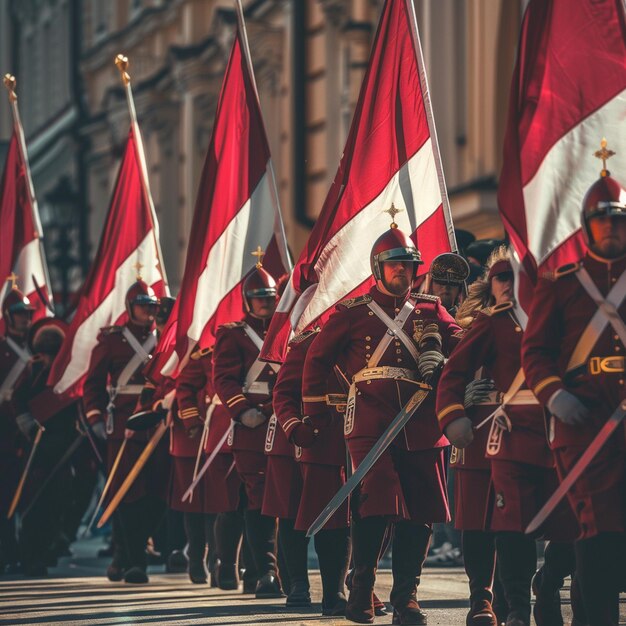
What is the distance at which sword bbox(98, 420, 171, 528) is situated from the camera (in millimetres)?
13394

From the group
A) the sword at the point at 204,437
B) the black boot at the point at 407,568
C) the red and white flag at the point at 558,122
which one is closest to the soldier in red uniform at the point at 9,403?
the sword at the point at 204,437

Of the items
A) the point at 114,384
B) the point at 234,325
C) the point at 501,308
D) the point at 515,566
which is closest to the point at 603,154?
the point at 501,308

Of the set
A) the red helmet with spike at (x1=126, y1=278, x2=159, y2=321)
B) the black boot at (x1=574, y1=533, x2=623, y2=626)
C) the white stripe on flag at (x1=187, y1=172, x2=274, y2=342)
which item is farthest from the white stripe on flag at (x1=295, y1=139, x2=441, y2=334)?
the red helmet with spike at (x1=126, y1=278, x2=159, y2=321)

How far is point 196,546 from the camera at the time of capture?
13094mm

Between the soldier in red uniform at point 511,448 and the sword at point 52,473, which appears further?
the sword at point 52,473

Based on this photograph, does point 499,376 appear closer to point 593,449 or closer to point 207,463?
point 593,449

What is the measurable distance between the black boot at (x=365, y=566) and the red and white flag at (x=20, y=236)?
770 centimetres

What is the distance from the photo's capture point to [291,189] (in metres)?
24.3

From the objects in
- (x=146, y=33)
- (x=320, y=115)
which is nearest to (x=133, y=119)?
(x=320, y=115)

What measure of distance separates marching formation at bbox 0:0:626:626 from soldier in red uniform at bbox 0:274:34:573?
0.06 feet

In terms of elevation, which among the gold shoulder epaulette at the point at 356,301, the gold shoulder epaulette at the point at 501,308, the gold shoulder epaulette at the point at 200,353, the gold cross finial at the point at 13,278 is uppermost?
the gold cross finial at the point at 13,278

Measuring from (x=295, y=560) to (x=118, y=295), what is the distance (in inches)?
Answer: 201

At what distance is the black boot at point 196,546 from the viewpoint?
13.0 m

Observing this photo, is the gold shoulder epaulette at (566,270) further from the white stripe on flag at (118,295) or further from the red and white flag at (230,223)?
the white stripe on flag at (118,295)
